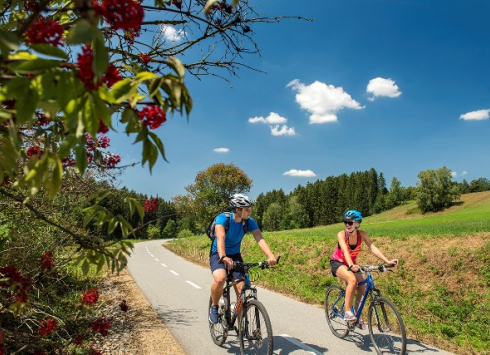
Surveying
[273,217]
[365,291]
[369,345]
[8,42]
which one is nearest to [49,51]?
[8,42]

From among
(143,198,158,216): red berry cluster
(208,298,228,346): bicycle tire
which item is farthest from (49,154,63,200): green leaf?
(208,298,228,346): bicycle tire

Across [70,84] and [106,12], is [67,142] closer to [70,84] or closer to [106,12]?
[70,84]

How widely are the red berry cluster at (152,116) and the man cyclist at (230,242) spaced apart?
9.98ft

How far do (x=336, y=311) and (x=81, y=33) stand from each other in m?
5.54

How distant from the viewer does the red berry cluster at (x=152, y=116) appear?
4.68 feet

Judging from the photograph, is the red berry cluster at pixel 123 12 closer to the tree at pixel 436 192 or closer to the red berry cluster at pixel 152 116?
the red berry cluster at pixel 152 116

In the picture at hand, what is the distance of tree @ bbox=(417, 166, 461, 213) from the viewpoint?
7688 cm

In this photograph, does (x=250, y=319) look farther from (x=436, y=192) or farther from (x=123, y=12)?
(x=436, y=192)

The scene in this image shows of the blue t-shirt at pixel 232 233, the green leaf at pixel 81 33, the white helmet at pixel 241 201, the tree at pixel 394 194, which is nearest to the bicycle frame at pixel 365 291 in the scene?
the blue t-shirt at pixel 232 233

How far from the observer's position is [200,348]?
4984mm

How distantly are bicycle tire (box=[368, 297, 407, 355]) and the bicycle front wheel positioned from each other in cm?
158

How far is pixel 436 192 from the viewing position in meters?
78.1

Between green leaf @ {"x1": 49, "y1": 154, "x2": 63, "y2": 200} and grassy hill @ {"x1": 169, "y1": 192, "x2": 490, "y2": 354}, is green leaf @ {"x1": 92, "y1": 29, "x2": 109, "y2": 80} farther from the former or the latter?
grassy hill @ {"x1": 169, "y1": 192, "x2": 490, "y2": 354}

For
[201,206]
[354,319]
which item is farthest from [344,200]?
[354,319]
